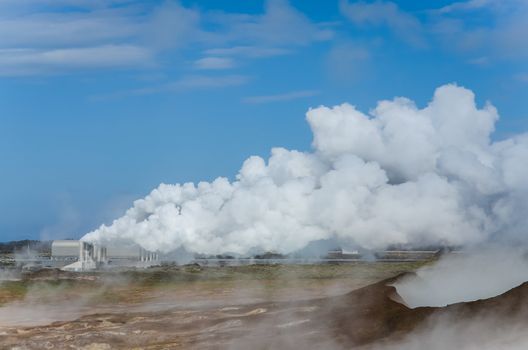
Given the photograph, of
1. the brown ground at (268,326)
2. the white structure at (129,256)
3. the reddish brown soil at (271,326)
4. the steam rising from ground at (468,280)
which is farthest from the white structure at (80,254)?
the steam rising from ground at (468,280)

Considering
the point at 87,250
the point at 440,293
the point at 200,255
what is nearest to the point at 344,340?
the point at 440,293

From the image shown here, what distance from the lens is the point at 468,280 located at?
63.2 metres

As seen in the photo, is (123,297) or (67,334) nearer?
(67,334)

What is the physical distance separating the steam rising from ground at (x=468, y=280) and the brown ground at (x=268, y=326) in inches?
125

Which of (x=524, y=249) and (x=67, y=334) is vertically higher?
(x=524, y=249)

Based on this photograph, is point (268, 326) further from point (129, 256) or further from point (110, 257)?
point (110, 257)

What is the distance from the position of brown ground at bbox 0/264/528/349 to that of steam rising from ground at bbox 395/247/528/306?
317cm

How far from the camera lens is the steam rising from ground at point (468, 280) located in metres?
61.2

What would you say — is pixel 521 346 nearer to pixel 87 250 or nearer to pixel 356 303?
pixel 356 303

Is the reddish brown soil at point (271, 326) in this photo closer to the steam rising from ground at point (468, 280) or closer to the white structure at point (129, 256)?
the steam rising from ground at point (468, 280)

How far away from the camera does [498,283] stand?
61.7m

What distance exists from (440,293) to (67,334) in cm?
2994

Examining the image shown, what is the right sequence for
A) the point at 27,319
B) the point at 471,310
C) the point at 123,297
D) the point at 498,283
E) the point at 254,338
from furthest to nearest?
the point at 123,297 < the point at 27,319 < the point at 498,283 < the point at 254,338 < the point at 471,310

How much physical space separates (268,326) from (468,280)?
18593mm
